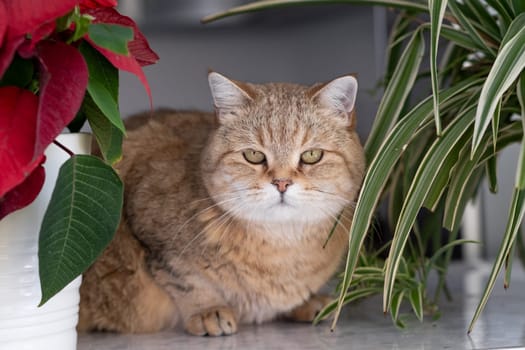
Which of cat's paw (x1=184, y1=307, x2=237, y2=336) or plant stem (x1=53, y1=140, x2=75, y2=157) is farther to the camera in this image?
cat's paw (x1=184, y1=307, x2=237, y2=336)

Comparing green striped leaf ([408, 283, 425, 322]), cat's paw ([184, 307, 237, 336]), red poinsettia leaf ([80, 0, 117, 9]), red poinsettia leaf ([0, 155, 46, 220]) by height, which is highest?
red poinsettia leaf ([80, 0, 117, 9])

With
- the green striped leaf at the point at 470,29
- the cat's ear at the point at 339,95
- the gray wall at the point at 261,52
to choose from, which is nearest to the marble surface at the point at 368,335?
the cat's ear at the point at 339,95

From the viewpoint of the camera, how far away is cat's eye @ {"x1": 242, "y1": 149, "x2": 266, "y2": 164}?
4.52ft

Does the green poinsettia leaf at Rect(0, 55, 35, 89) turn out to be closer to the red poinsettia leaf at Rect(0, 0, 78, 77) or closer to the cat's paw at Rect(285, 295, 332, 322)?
the red poinsettia leaf at Rect(0, 0, 78, 77)

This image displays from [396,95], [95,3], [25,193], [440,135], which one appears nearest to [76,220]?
[25,193]

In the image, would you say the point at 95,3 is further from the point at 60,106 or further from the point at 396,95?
the point at 396,95

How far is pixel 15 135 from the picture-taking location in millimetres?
884

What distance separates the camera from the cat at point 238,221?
53.7 inches

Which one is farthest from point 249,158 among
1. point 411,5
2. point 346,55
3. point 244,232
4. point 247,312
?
point 346,55

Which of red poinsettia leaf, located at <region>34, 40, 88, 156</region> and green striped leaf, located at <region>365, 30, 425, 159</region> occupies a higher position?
red poinsettia leaf, located at <region>34, 40, 88, 156</region>

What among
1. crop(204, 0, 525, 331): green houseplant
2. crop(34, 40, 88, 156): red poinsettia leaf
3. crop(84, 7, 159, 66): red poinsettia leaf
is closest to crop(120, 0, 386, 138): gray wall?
crop(204, 0, 525, 331): green houseplant

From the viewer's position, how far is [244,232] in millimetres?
1395

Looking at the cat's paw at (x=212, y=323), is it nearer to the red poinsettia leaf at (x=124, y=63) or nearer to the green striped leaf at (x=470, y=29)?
the red poinsettia leaf at (x=124, y=63)

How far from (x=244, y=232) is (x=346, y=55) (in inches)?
49.4
